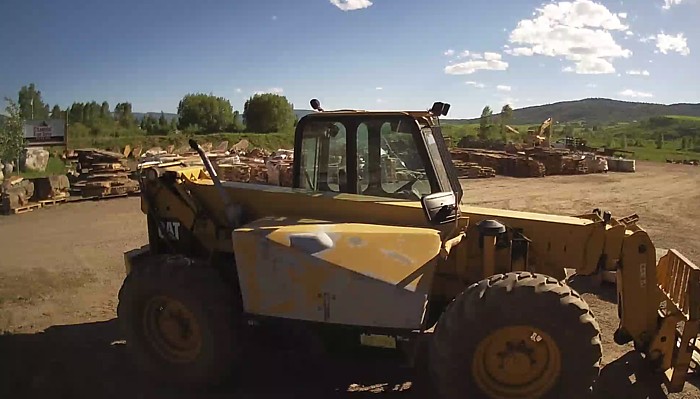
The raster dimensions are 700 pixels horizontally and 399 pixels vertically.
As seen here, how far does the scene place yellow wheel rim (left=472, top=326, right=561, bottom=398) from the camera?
4.41 m

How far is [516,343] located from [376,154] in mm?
2035

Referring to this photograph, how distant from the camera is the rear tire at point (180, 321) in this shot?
17.4ft

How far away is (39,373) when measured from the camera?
586 centimetres

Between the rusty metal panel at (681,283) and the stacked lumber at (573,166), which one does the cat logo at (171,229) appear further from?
the stacked lumber at (573,166)

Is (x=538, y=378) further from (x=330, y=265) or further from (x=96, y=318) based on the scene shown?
(x=96, y=318)

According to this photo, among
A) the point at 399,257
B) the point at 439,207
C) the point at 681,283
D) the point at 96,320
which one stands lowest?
the point at 96,320

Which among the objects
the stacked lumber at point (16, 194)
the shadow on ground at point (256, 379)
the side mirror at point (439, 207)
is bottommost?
the shadow on ground at point (256, 379)

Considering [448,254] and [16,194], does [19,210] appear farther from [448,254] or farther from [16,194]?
[448,254]

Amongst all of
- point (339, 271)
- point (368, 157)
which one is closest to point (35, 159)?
point (368, 157)

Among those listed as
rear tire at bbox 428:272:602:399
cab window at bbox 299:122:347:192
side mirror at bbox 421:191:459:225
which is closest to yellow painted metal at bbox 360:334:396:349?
rear tire at bbox 428:272:602:399

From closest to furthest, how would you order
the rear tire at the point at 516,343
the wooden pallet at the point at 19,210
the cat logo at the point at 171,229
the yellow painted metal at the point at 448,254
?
the rear tire at the point at 516,343 → the yellow painted metal at the point at 448,254 → the cat logo at the point at 171,229 → the wooden pallet at the point at 19,210

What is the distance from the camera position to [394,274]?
4688mm

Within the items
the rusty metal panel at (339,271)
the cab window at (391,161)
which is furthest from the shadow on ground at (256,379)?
the cab window at (391,161)

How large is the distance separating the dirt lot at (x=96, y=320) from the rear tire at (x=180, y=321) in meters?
0.21
